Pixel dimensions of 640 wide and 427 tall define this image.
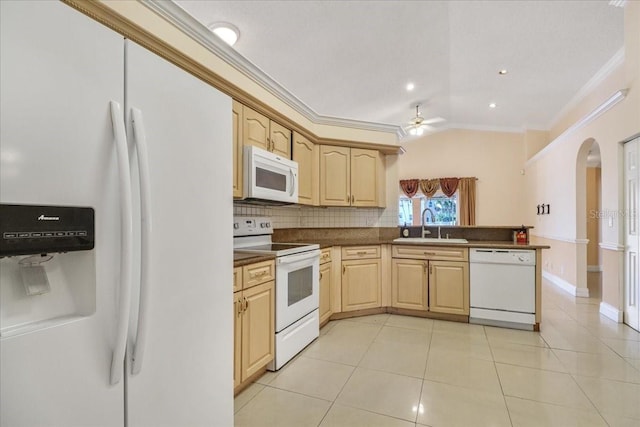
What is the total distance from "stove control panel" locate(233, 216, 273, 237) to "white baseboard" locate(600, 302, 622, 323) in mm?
3835

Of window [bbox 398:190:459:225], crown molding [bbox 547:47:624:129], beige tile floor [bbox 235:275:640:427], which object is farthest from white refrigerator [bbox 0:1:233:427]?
window [bbox 398:190:459:225]

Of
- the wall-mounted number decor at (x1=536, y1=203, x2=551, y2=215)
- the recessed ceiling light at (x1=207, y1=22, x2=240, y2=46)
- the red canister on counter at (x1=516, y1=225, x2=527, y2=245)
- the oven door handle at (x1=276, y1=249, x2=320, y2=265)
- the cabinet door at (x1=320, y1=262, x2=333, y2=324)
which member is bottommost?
the cabinet door at (x1=320, y1=262, x2=333, y2=324)

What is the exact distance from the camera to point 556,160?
5.44 metres

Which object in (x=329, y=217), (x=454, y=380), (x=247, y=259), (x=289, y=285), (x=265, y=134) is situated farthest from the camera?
(x=329, y=217)

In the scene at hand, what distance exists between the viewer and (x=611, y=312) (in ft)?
11.5

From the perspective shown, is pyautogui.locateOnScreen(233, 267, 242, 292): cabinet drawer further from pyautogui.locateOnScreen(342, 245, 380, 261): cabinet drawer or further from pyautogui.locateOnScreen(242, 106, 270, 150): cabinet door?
pyautogui.locateOnScreen(342, 245, 380, 261): cabinet drawer

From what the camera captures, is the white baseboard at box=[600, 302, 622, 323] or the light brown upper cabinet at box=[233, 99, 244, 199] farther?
the white baseboard at box=[600, 302, 622, 323]

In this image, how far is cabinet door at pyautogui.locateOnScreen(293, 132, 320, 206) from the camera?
3.31m

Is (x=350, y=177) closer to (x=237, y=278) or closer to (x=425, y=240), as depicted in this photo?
(x=425, y=240)

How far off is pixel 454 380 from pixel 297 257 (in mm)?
1431

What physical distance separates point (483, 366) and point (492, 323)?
108 centimetres

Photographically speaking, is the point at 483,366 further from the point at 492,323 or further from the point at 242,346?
the point at 242,346

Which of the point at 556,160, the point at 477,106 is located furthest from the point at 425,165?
the point at 556,160

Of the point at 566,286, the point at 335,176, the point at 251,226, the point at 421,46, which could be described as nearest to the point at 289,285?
the point at 251,226
